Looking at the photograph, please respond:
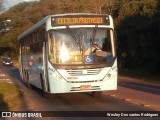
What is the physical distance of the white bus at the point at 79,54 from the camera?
17.5 metres

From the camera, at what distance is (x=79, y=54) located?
17.7m

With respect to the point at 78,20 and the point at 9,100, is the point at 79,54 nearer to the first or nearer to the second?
the point at 78,20

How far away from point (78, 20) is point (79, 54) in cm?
137

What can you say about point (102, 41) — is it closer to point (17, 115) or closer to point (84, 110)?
point (84, 110)

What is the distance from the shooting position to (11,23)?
380 feet

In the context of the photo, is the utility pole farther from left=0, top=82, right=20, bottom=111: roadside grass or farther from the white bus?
the white bus

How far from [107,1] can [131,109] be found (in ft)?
194

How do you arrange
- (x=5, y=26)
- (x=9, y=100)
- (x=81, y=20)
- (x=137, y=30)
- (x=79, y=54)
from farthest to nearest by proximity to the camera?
(x=5, y=26), (x=137, y=30), (x=9, y=100), (x=81, y=20), (x=79, y=54)

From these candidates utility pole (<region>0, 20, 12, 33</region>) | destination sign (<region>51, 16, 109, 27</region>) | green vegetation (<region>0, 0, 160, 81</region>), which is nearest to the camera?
destination sign (<region>51, 16, 109, 27</region>)

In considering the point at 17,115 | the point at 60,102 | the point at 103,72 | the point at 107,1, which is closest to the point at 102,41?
the point at 103,72

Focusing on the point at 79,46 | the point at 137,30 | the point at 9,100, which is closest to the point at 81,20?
the point at 79,46

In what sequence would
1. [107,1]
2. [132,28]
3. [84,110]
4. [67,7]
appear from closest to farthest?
[84,110], [132,28], [107,1], [67,7]

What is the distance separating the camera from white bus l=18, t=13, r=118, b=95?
17.5m

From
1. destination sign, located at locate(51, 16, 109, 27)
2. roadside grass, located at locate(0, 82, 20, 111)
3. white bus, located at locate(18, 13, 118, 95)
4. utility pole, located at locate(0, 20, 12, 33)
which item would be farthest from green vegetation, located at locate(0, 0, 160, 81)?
utility pole, located at locate(0, 20, 12, 33)
